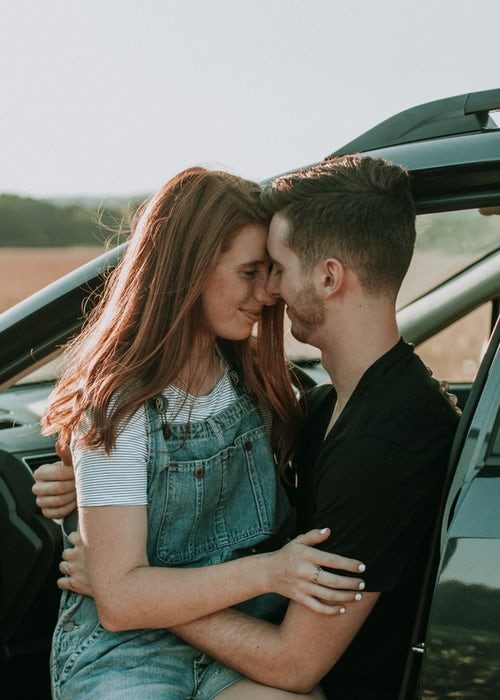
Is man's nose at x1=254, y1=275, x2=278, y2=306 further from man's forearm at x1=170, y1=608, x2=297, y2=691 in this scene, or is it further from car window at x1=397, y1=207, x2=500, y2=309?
man's forearm at x1=170, y1=608, x2=297, y2=691

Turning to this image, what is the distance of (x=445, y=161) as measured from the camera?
1.98 meters

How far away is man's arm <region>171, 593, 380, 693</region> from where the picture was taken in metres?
1.86

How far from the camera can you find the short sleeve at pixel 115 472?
6.47 ft

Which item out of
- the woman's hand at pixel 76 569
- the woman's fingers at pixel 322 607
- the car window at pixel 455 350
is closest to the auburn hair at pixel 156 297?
the woman's hand at pixel 76 569

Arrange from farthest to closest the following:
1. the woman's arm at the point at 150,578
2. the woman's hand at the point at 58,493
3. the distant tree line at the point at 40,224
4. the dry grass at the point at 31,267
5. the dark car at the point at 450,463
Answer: the distant tree line at the point at 40,224 → the dry grass at the point at 31,267 → the woman's hand at the point at 58,493 → the woman's arm at the point at 150,578 → the dark car at the point at 450,463

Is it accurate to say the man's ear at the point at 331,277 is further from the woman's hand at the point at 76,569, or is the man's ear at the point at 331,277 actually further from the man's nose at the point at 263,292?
the woman's hand at the point at 76,569

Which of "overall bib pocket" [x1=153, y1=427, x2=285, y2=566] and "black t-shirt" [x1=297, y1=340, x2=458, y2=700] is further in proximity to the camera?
"overall bib pocket" [x1=153, y1=427, x2=285, y2=566]

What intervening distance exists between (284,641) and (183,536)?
35 cm

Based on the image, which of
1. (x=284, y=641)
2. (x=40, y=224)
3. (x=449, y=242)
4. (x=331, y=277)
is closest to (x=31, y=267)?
(x=40, y=224)

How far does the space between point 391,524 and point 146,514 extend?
51 centimetres

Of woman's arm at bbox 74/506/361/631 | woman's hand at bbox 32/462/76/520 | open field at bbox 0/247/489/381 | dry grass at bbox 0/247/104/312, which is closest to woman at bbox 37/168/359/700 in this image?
woman's arm at bbox 74/506/361/631

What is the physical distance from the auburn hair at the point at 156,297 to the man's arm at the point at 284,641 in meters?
0.48

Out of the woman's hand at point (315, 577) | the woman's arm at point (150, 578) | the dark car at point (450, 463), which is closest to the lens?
the dark car at point (450, 463)

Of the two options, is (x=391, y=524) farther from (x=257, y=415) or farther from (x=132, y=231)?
(x=132, y=231)
